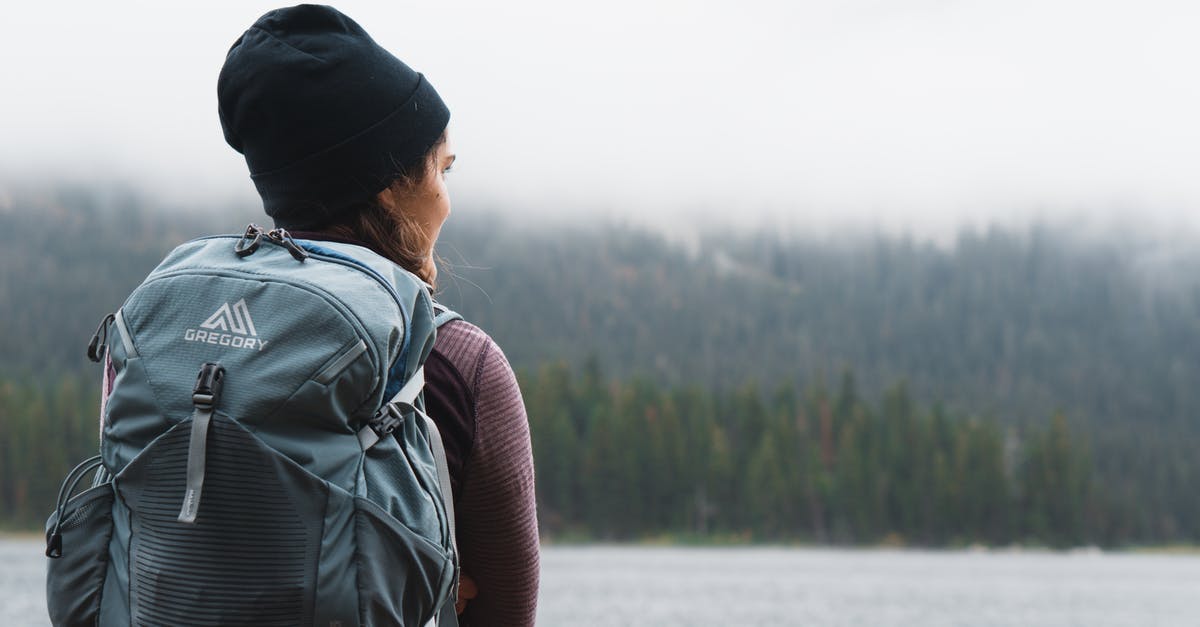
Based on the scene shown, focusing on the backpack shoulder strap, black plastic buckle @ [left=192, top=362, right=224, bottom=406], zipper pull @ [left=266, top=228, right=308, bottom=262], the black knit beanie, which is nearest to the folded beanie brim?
the black knit beanie

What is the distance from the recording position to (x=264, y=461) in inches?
84.6

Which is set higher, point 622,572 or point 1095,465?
point 622,572

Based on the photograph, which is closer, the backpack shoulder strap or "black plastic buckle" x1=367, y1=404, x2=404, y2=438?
"black plastic buckle" x1=367, y1=404, x2=404, y2=438

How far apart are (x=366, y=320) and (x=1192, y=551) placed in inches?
5795

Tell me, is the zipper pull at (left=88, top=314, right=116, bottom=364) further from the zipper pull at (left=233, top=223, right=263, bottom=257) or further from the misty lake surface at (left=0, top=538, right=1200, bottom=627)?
the misty lake surface at (left=0, top=538, right=1200, bottom=627)

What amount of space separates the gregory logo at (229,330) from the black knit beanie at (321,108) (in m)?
0.39

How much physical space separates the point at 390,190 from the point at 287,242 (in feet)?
0.93

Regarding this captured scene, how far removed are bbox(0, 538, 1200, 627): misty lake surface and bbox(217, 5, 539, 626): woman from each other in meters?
31.5

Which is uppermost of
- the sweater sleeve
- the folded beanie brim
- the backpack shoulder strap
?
the folded beanie brim

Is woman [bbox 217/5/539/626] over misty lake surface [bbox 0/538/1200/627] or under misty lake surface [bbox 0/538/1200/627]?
over

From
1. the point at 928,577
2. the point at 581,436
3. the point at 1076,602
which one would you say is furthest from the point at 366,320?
the point at 581,436

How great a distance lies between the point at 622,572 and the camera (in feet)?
212

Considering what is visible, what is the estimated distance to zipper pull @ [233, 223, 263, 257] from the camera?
2.36 m

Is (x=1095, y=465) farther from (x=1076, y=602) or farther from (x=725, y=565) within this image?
(x=1076, y=602)
